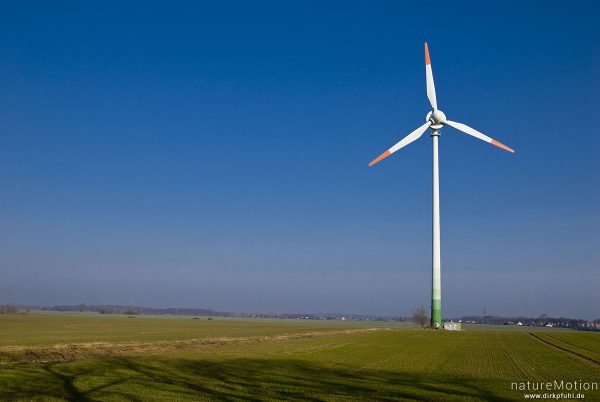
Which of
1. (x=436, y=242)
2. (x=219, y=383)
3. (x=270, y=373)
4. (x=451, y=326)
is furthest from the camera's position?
(x=451, y=326)

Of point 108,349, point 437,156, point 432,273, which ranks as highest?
point 437,156

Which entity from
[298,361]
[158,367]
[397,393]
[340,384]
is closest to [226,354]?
[298,361]

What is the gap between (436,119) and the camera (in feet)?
286

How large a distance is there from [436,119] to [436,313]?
31.3 meters

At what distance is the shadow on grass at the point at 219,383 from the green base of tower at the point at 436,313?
55.5m

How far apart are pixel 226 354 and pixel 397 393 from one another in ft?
75.0

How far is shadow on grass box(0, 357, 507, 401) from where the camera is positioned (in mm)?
22750

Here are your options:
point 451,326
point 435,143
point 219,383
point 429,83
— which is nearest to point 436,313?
point 451,326

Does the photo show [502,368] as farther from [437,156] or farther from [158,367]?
[437,156]

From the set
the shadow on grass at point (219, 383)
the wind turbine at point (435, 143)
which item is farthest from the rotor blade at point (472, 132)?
the shadow on grass at point (219, 383)

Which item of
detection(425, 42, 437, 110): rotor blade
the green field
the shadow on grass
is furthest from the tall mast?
the shadow on grass

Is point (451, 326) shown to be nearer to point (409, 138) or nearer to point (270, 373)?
point (409, 138)

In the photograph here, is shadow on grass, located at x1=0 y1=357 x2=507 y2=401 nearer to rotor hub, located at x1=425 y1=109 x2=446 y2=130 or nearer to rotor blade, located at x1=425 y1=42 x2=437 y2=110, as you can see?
rotor blade, located at x1=425 y1=42 x2=437 y2=110

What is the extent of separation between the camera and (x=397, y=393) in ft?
77.5
